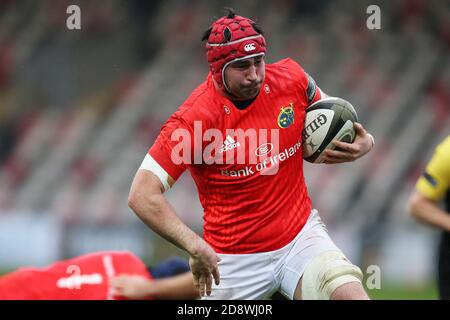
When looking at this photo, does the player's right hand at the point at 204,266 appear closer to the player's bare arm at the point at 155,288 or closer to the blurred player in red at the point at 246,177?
the blurred player in red at the point at 246,177

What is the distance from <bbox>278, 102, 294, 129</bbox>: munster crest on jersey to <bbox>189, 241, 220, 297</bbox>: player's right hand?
949 millimetres

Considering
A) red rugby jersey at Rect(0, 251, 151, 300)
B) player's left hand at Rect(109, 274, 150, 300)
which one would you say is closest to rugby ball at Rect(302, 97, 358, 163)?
player's left hand at Rect(109, 274, 150, 300)

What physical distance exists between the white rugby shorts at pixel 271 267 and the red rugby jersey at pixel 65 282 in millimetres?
1013

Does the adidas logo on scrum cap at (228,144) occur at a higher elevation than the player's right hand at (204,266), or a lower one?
higher

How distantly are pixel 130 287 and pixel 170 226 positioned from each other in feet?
4.55

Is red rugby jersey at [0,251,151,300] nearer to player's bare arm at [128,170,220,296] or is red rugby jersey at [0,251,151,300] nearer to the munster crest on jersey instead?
player's bare arm at [128,170,220,296]

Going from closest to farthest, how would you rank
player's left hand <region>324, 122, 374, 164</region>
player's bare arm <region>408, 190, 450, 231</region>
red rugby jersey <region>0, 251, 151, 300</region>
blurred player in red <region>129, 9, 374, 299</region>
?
blurred player in red <region>129, 9, 374, 299</region> < player's left hand <region>324, 122, 374, 164</region> < red rugby jersey <region>0, 251, 151, 300</region> < player's bare arm <region>408, 190, 450, 231</region>

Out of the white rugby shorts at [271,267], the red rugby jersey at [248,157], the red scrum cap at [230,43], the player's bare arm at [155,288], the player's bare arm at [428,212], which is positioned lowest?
the player's bare arm at [155,288]

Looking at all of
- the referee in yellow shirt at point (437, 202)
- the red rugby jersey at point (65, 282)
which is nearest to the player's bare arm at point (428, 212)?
the referee in yellow shirt at point (437, 202)

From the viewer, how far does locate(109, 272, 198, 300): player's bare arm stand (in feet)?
23.2

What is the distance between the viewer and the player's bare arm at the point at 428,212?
23.5 feet

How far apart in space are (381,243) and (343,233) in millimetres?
587

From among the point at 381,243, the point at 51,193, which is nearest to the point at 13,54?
the point at 51,193

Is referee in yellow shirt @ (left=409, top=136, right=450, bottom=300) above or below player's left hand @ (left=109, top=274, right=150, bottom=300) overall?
above
